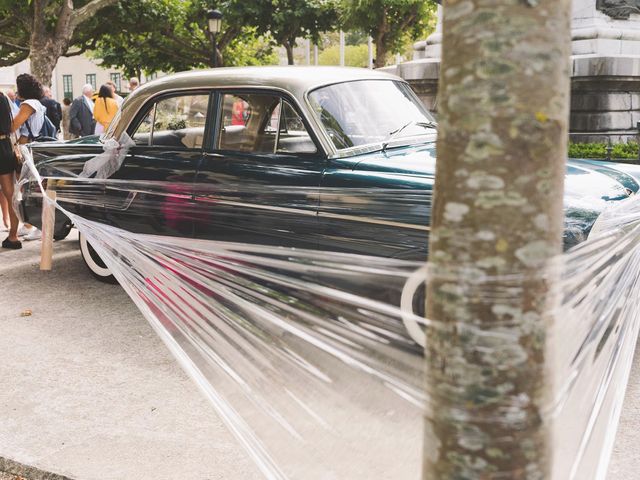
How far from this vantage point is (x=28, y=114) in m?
8.17

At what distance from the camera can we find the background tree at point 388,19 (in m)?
27.5

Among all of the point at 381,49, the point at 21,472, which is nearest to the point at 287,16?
the point at 381,49

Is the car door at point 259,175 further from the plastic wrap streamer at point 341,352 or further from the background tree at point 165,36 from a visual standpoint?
the background tree at point 165,36

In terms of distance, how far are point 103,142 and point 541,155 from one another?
5.11 metres

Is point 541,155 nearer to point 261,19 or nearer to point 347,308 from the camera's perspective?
point 347,308

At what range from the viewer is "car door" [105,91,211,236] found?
544cm

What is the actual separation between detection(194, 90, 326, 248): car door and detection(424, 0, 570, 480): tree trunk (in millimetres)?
3001

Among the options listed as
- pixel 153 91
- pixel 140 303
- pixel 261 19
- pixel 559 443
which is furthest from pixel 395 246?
pixel 261 19

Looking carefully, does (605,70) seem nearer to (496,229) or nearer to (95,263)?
(95,263)

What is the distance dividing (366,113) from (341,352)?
2.91 m

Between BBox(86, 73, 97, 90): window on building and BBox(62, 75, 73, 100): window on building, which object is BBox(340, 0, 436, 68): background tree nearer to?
BBox(86, 73, 97, 90): window on building

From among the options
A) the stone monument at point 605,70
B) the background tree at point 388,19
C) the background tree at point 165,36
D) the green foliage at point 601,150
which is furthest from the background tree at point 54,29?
the green foliage at point 601,150

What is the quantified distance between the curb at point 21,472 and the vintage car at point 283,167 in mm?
1993

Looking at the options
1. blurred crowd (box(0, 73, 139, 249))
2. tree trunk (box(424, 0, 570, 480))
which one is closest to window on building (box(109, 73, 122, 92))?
blurred crowd (box(0, 73, 139, 249))
